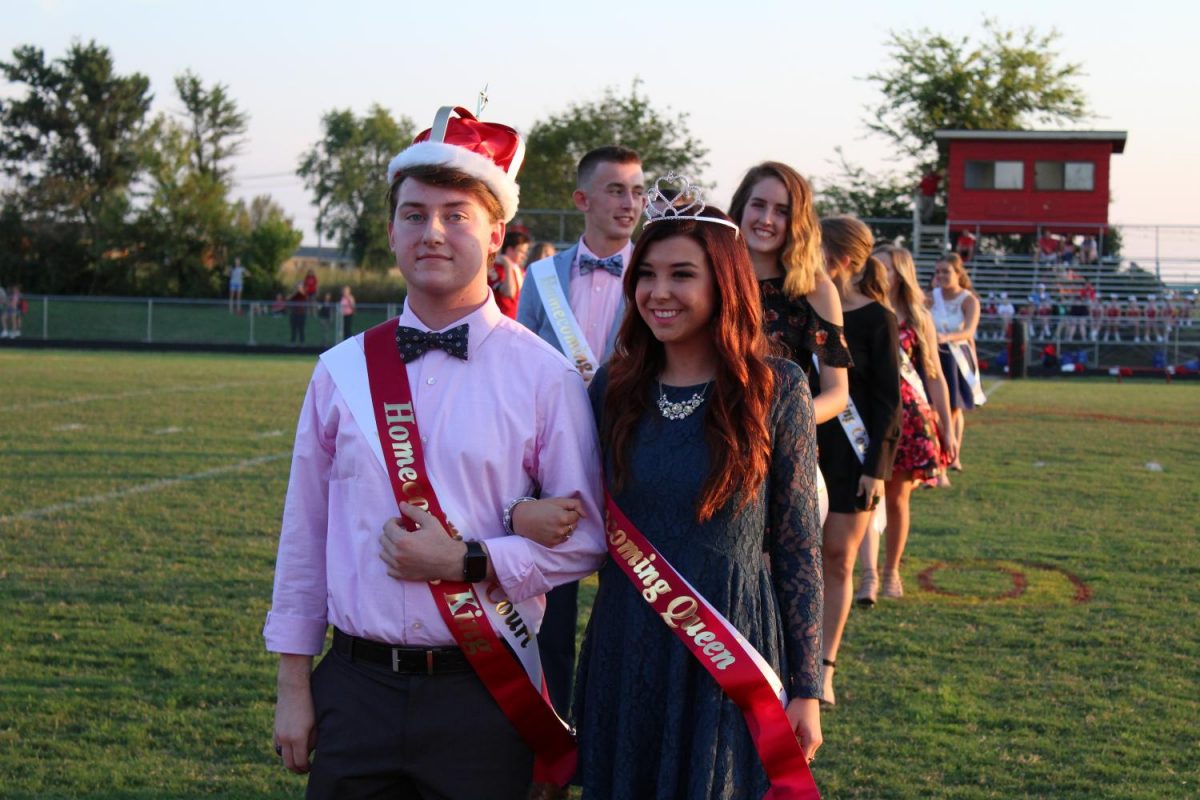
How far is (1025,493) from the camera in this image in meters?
11.2

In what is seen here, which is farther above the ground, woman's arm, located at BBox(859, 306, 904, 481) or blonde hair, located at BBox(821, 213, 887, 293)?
blonde hair, located at BBox(821, 213, 887, 293)

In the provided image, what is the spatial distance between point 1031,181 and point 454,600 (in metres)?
44.1

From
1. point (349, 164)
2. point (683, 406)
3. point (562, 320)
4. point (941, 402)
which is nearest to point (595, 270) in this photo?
point (562, 320)

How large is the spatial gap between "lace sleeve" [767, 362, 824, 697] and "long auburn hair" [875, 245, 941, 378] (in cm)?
515

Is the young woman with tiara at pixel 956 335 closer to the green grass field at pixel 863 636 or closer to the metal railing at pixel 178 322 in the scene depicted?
the green grass field at pixel 863 636

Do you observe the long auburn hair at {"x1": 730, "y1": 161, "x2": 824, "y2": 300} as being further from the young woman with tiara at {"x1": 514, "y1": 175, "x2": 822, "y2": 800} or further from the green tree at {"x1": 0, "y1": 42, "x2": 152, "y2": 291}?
the green tree at {"x1": 0, "y1": 42, "x2": 152, "y2": 291}

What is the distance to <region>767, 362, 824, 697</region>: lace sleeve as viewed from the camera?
287 cm

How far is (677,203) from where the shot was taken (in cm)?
304

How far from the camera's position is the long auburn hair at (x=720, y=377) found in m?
2.77

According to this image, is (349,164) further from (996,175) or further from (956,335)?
(956,335)

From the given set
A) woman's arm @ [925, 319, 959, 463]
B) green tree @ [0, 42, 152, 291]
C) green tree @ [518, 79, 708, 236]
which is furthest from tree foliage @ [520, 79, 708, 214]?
woman's arm @ [925, 319, 959, 463]

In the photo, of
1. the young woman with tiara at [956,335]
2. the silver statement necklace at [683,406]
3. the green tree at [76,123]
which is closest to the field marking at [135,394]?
the young woman with tiara at [956,335]

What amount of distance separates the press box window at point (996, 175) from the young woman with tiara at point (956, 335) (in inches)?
1318

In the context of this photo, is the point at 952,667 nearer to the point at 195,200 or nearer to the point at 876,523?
the point at 876,523
